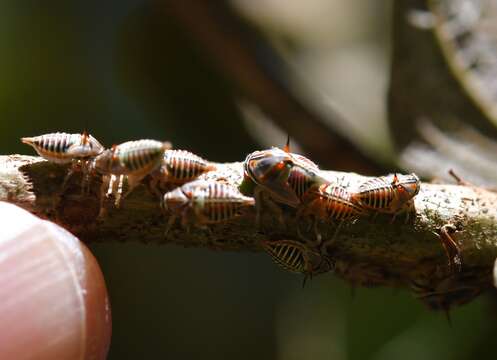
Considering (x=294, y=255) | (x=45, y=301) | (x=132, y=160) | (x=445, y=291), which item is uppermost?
A: (x=132, y=160)

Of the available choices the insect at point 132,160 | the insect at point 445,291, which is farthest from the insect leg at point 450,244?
the insect at point 132,160

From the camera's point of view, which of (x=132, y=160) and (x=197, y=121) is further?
(x=197, y=121)

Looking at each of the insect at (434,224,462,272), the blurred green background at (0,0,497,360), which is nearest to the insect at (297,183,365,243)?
the insect at (434,224,462,272)

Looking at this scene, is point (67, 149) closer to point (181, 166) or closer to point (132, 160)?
point (132, 160)

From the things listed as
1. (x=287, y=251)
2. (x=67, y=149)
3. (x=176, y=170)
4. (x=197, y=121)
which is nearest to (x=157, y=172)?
(x=176, y=170)

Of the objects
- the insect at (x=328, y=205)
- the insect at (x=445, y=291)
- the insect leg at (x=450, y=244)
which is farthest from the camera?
the insect at (x=445, y=291)

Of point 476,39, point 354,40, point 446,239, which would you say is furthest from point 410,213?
point 354,40

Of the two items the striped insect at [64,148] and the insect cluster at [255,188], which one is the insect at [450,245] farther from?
the striped insect at [64,148]
